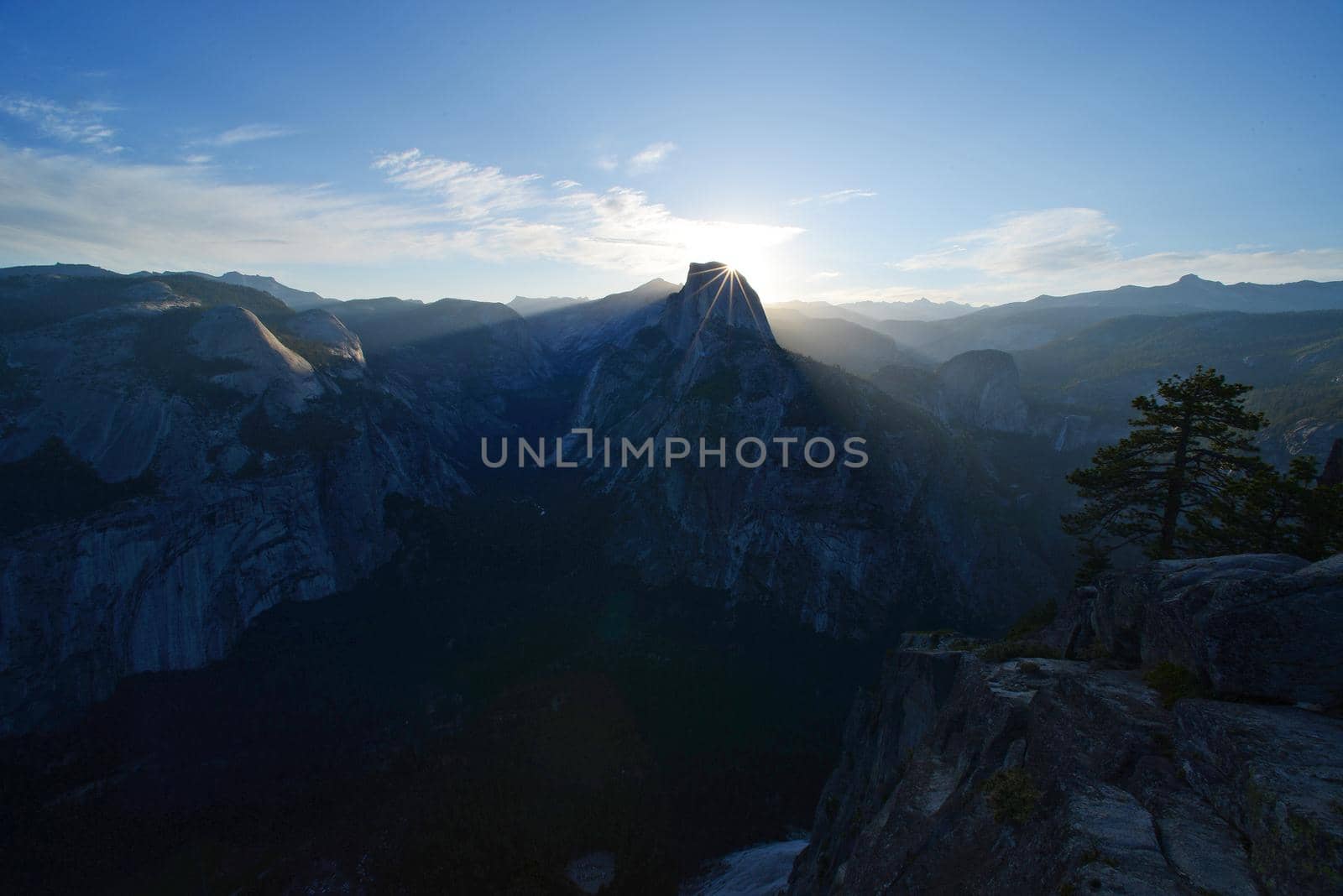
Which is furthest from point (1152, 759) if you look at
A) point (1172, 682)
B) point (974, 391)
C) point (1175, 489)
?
point (974, 391)

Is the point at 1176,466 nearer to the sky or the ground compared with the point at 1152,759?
nearer to the sky

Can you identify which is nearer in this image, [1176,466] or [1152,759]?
[1152,759]

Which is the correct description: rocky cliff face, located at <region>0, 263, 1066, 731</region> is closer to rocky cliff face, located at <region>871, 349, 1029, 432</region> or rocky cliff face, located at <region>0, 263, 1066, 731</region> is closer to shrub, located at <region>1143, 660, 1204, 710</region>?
rocky cliff face, located at <region>871, 349, 1029, 432</region>

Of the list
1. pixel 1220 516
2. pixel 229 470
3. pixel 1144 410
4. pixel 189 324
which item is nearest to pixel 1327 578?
pixel 1220 516

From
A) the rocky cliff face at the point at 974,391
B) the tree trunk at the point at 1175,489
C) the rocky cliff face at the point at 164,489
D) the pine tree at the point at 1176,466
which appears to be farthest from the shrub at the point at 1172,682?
the rocky cliff face at the point at 974,391

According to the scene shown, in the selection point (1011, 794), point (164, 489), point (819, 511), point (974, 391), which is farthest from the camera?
point (974, 391)

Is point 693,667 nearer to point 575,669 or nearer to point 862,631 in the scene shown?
point 575,669

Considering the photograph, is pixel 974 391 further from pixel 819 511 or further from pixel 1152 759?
pixel 1152 759
